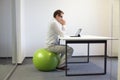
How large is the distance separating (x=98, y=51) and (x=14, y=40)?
2716 millimetres

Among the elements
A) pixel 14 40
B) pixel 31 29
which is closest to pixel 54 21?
pixel 14 40

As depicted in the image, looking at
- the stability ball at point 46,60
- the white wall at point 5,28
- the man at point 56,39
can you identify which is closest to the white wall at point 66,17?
the white wall at point 5,28

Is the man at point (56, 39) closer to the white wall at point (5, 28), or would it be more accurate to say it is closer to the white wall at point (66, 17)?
the white wall at point (5, 28)

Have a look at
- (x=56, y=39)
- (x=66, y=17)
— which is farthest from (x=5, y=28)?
(x=66, y=17)

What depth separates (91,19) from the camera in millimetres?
6898

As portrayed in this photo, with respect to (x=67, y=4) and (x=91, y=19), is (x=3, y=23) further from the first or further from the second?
(x=91, y=19)

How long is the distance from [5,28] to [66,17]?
2.29 m

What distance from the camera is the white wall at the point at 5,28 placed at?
4.74 metres

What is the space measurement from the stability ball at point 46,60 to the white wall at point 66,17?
1777mm

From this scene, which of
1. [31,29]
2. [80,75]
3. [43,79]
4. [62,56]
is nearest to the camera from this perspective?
[43,79]

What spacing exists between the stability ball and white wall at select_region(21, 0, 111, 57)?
1.78m

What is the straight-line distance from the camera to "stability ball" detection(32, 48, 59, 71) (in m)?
4.87

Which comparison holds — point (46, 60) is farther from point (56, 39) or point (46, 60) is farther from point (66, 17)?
point (66, 17)

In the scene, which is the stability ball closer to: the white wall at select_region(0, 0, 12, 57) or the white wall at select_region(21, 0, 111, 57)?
the white wall at select_region(0, 0, 12, 57)
